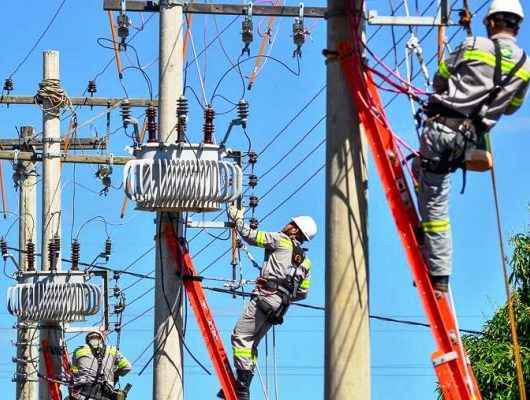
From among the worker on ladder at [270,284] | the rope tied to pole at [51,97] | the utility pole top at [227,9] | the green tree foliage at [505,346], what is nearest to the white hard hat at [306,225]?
the worker on ladder at [270,284]

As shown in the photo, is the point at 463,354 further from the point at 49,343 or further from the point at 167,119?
the point at 49,343

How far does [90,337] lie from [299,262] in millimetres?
5456

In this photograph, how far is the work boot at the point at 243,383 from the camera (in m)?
15.2

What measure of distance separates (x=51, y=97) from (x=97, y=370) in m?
4.91

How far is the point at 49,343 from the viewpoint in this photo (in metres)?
21.4

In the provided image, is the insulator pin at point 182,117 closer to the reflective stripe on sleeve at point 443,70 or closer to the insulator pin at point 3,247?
the reflective stripe on sleeve at point 443,70

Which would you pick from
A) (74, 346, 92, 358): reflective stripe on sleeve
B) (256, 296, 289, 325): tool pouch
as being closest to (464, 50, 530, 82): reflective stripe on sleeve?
(256, 296, 289, 325): tool pouch

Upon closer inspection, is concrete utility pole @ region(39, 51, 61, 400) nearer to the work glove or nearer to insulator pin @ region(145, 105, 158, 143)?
insulator pin @ region(145, 105, 158, 143)

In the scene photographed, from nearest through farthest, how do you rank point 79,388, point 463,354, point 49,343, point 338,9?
point 463,354
point 338,9
point 79,388
point 49,343

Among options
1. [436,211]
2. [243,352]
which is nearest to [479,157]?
[436,211]

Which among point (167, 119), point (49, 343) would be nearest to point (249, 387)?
point (167, 119)

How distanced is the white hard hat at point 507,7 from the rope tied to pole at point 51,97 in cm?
1356

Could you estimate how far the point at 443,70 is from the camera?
10234 mm

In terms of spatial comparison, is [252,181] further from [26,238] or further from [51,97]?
[26,238]
